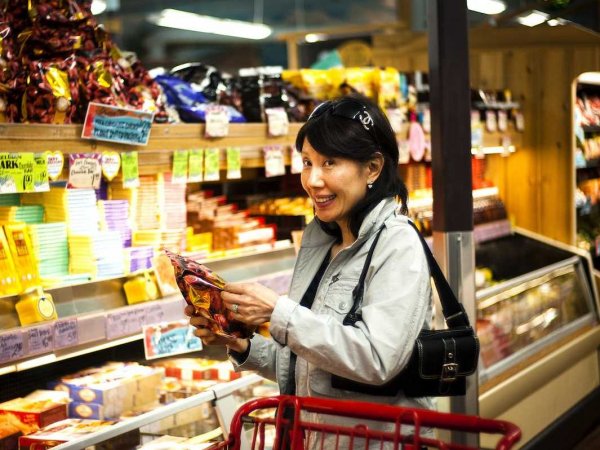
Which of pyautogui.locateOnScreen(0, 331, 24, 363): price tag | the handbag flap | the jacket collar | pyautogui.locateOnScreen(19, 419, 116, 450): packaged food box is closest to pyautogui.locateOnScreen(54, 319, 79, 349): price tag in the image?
pyautogui.locateOnScreen(0, 331, 24, 363): price tag

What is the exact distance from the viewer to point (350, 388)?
2.16 metres

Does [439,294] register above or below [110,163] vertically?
below

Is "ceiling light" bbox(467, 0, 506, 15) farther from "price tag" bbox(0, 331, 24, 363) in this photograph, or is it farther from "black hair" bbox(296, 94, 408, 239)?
"price tag" bbox(0, 331, 24, 363)

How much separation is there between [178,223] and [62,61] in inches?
37.4

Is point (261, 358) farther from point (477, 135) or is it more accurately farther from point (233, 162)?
point (477, 135)

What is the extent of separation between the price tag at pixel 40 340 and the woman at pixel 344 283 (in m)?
0.81

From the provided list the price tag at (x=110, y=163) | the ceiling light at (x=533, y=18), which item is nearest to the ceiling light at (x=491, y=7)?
the ceiling light at (x=533, y=18)

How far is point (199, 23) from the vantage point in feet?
44.6

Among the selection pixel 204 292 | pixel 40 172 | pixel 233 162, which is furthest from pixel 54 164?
pixel 204 292

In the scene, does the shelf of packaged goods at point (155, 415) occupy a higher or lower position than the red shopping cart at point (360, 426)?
lower

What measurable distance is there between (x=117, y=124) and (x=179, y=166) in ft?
1.36

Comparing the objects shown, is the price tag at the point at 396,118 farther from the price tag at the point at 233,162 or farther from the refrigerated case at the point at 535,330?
the price tag at the point at 233,162

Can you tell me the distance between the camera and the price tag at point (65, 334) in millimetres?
2908

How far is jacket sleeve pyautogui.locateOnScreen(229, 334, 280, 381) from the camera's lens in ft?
7.82
